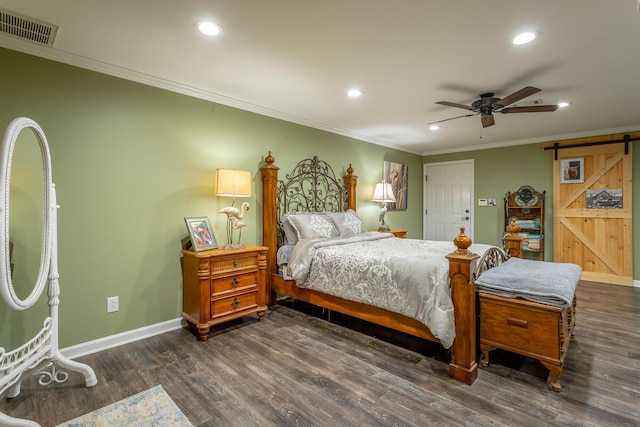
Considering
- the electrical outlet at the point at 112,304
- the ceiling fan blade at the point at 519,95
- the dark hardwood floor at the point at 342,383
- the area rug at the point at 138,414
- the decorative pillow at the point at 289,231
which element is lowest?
the dark hardwood floor at the point at 342,383

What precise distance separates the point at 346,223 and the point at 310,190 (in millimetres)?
698

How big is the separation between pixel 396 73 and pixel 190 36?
1.68 meters

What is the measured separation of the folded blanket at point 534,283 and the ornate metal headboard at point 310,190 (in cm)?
242

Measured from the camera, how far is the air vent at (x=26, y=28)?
76.3 inches

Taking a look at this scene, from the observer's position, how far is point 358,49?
91.9 inches

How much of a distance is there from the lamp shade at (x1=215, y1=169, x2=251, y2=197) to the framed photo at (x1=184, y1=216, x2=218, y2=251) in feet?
1.06

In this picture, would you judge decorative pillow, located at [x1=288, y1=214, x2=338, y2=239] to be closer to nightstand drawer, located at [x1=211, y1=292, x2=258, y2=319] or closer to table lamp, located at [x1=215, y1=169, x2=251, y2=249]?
table lamp, located at [x1=215, y1=169, x2=251, y2=249]

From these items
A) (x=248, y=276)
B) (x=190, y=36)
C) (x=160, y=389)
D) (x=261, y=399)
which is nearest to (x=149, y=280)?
(x=248, y=276)

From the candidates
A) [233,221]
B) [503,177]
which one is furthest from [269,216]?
[503,177]

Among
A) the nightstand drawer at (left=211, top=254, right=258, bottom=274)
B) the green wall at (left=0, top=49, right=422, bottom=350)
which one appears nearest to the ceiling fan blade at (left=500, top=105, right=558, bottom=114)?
the green wall at (left=0, top=49, right=422, bottom=350)

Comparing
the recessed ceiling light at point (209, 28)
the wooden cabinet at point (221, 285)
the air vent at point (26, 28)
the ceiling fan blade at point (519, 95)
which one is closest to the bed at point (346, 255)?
the wooden cabinet at point (221, 285)

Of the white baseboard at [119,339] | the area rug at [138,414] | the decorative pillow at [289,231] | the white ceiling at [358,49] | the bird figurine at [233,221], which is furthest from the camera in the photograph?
the decorative pillow at [289,231]

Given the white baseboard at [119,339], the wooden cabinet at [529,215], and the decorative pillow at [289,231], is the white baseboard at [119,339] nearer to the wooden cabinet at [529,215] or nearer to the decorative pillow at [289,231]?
the decorative pillow at [289,231]

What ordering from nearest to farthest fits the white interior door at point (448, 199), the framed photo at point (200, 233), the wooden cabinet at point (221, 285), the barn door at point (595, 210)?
1. the wooden cabinet at point (221, 285)
2. the framed photo at point (200, 233)
3. the barn door at point (595, 210)
4. the white interior door at point (448, 199)
